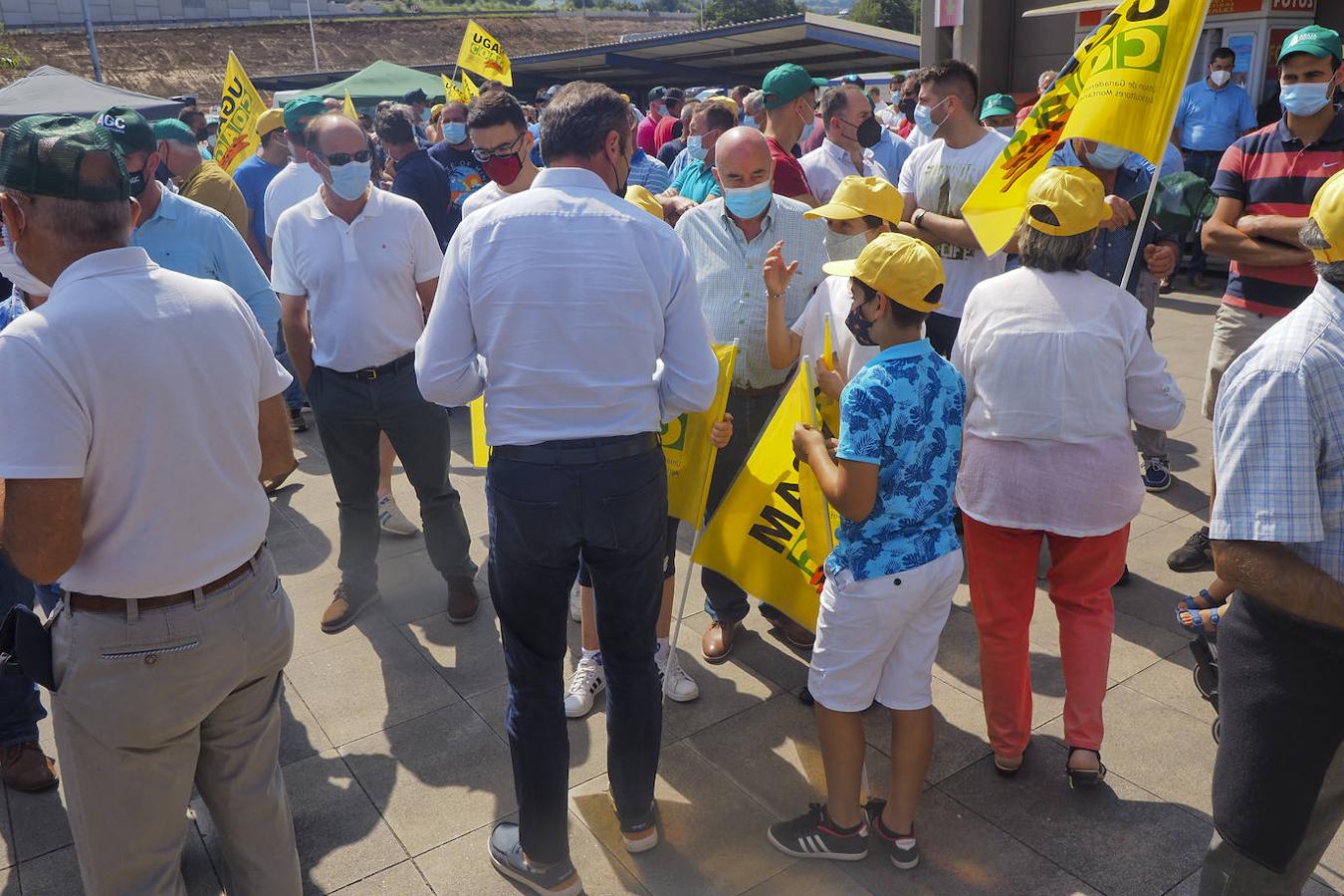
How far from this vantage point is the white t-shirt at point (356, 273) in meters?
4.25

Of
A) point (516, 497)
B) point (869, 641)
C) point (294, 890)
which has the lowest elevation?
point (294, 890)

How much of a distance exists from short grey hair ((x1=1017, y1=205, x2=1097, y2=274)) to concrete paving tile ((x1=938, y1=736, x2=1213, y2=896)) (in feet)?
5.37

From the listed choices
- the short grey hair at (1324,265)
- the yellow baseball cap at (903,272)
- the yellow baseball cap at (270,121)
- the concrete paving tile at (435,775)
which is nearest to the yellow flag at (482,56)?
the yellow baseball cap at (270,121)

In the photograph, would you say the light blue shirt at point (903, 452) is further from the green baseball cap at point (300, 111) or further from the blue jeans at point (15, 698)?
the green baseball cap at point (300, 111)

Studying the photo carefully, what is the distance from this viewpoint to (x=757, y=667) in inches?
160

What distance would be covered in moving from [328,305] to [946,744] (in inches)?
119

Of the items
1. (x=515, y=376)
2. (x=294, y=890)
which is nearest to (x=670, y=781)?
(x=294, y=890)

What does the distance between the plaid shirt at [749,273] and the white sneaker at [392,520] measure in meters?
2.43

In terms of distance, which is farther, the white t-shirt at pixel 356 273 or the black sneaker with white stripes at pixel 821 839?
the white t-shirt at pixel 356 273

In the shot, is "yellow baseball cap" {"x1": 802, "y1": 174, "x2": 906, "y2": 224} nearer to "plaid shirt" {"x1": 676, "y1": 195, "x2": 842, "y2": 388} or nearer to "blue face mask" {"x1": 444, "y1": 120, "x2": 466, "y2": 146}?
"plaid shirt" {"x1": 676, "y1": 195, "x2": 842, "y2": 388}

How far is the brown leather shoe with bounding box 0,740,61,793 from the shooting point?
3.40 meters

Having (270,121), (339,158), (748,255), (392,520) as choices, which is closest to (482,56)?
(270,121)

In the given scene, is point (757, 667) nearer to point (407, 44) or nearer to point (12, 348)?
point (12, 348)

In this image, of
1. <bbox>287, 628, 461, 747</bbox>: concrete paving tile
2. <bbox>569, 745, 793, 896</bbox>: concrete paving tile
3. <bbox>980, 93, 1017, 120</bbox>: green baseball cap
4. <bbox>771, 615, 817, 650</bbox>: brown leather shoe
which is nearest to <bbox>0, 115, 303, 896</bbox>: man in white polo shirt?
<bbox>569, 745, 793, 896</bbox>: concrete paving tile
